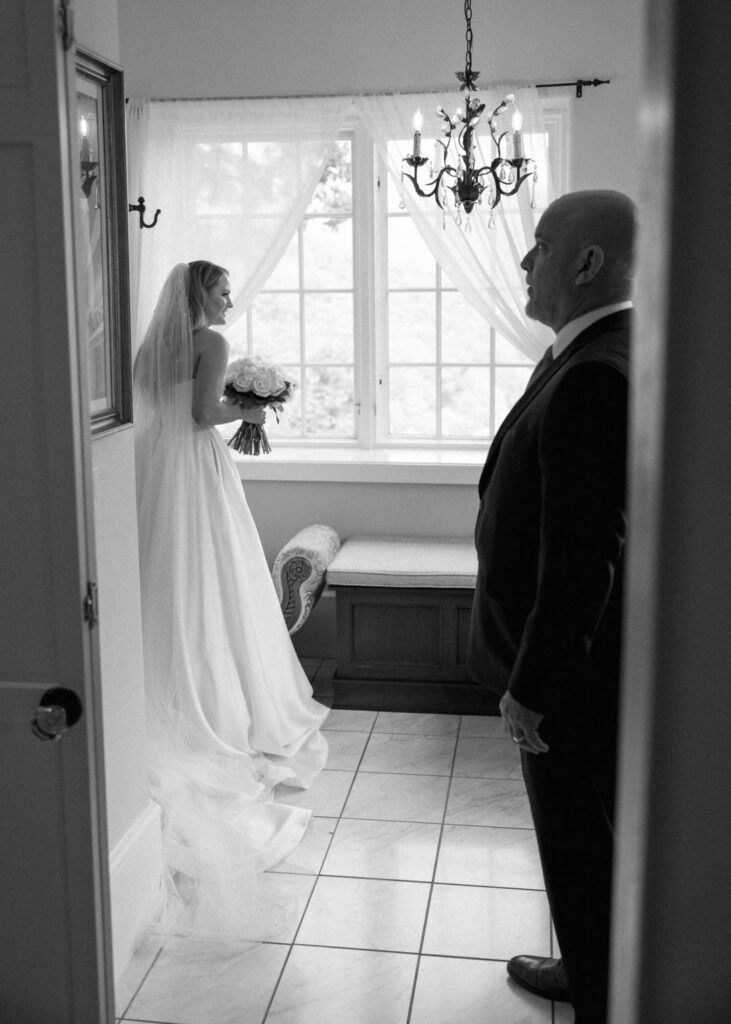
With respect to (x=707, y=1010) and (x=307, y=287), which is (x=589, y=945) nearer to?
(x=707, y=1010)

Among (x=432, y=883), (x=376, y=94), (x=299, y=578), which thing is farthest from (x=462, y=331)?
(x=432, y=883)

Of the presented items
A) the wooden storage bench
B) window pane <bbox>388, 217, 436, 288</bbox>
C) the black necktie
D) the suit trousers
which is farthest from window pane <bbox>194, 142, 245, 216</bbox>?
the suit trousers

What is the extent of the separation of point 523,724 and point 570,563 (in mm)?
372

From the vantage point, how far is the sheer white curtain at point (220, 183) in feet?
17.8

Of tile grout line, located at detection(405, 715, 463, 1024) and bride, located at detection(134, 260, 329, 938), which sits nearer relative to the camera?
tile grout line, located at detection(405, 715, 463, 1024)

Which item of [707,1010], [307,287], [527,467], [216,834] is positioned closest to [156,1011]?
[216,834]

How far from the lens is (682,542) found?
1161mm

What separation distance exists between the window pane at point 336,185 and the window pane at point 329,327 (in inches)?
16.9

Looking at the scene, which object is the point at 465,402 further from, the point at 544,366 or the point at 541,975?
the point at 541,975

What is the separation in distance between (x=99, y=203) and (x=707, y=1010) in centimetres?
219

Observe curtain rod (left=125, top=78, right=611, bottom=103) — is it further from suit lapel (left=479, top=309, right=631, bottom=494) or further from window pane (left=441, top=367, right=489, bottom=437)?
suit lapel (left=479, top=309, right=631, bottom=494)

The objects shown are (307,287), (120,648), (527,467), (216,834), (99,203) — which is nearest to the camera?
(527,467)

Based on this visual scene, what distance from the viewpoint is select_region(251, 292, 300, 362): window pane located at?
5730mm

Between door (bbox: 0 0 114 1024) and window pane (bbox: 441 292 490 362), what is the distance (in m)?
3.99
